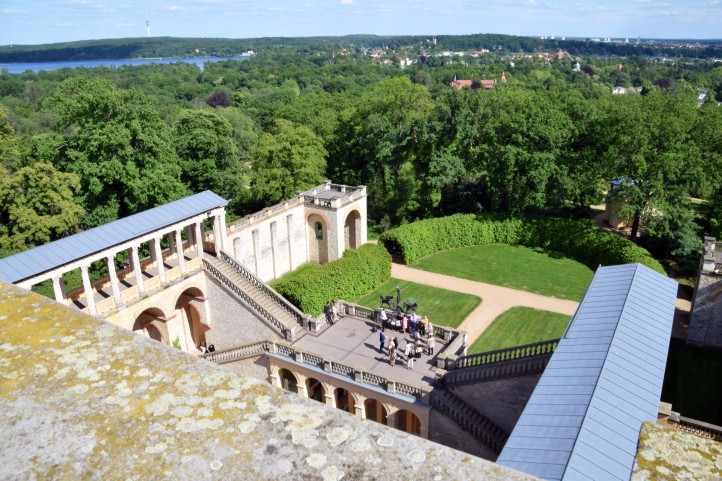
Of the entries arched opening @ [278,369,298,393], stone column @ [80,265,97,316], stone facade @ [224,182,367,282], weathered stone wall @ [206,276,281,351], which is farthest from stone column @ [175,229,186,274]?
arched opening @ [278,369,298,393]

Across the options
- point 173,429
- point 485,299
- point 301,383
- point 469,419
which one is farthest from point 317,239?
point 173,429

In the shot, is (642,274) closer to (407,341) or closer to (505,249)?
(407,341)

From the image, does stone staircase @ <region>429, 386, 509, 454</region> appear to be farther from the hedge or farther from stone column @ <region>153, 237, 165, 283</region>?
stone column @ <region>153, 237, 165, 283</region>

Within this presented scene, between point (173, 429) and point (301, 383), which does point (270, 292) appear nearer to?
point (301, 383)

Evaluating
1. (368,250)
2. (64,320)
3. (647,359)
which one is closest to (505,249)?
(368,250)

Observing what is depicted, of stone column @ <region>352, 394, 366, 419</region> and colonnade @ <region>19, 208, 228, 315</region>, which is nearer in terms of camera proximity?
stone column @ <region>352, 394, 366, 419</region>

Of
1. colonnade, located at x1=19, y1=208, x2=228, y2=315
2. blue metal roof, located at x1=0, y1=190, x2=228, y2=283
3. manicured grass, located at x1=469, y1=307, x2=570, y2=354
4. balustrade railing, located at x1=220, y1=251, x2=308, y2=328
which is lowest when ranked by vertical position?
manicured grass, located at x1=469, y1=307, x2=570, y2=354
